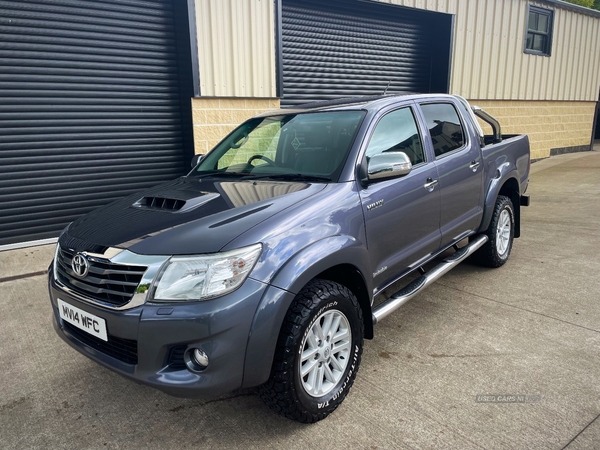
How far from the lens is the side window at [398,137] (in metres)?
3.24

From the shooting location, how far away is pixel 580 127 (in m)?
14.6

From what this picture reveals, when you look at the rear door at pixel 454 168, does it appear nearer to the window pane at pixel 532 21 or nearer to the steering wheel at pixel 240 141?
the steering wheel at pixel 240 141

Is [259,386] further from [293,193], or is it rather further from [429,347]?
[429,347]

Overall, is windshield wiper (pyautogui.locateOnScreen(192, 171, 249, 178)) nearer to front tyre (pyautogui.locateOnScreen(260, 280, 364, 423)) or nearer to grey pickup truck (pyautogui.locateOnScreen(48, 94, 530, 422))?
grey pickup truck (pyautogui.locateOnScreen(48, 94, 530, 422))

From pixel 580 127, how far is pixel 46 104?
14704 mm

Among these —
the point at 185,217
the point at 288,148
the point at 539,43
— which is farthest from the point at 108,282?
the point at 539,43

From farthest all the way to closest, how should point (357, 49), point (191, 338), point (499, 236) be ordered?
point (357, 49)
point (499, 236)
point (191, 338)

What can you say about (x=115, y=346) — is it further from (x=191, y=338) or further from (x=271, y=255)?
(x=271, y=255)

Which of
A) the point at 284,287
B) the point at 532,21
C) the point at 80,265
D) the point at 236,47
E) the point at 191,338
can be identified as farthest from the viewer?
the point at 532,21

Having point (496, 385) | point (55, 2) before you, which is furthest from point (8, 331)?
point (55, 2)

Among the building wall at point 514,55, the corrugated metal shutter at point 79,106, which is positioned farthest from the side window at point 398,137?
the building wall at point 514,55

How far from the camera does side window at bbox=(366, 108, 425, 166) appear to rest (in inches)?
128

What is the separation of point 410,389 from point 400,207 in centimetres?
116

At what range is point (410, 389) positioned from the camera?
2832mm
